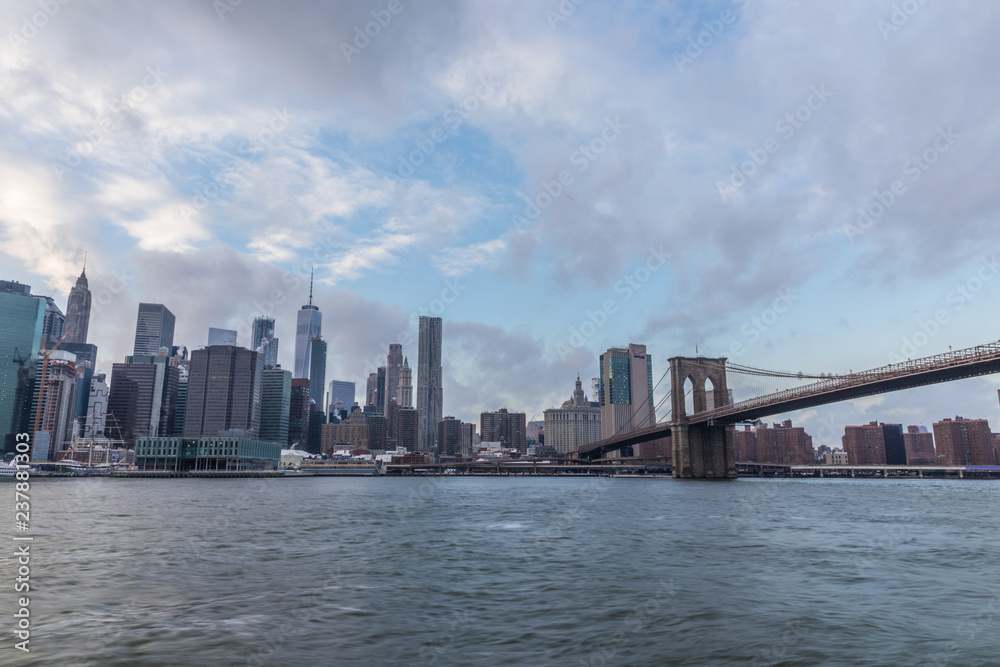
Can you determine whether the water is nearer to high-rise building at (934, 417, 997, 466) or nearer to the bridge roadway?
the bridge roadway

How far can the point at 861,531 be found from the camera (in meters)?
27.9

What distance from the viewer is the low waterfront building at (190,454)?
515 feet

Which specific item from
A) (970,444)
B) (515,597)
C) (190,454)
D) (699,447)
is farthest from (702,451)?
(970,444)

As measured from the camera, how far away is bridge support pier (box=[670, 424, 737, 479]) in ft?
323

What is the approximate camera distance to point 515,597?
14695mm

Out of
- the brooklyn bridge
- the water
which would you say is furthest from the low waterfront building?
the water

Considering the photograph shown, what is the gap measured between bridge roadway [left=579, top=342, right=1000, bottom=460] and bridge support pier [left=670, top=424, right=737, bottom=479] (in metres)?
2.51

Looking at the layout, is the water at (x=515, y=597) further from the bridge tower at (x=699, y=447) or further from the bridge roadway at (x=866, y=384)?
the bridge tower at (x=699, y=447)

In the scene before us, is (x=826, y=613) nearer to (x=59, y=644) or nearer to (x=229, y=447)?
(x=59, y=644)

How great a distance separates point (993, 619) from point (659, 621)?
6861 millimetres

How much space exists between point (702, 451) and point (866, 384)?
118 ft

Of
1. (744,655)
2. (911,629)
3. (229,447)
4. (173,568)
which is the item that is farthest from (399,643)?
(229,447)

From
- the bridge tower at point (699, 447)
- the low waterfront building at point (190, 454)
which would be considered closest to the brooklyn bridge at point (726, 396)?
the bridge tower at point (699, 447)

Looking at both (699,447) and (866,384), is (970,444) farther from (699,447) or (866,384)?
(866,384)
